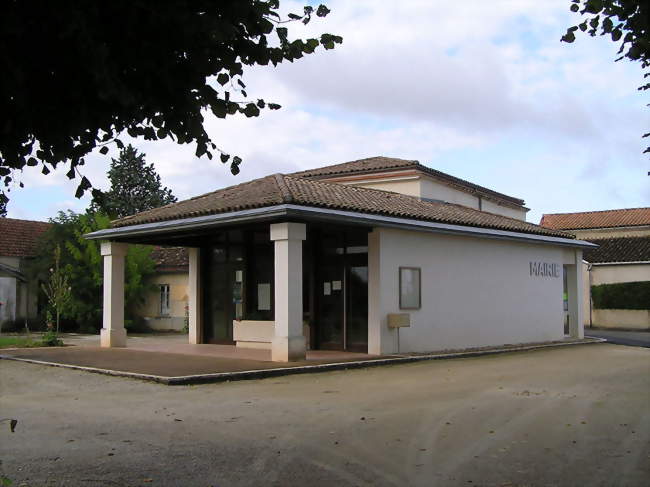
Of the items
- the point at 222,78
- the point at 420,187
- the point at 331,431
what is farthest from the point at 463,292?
the point at 222,78

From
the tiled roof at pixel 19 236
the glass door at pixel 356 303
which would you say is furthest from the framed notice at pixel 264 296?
the tiled roof at pixel 19 236

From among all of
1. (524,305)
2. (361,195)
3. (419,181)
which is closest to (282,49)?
(361,195)

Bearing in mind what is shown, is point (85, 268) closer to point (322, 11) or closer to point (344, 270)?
point (344, 270)

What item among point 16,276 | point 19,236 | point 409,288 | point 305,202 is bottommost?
point 409,288

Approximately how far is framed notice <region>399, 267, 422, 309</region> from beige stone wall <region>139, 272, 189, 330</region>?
16.0 meters

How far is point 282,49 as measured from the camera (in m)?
5.40

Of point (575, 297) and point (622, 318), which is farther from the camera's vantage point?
point (622, 318)

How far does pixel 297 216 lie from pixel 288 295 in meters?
1.60

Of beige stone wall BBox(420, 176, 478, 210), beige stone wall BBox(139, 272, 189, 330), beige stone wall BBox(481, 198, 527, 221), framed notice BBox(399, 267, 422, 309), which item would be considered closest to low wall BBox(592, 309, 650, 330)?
beige stone wall BBox(481, 198, 527, 221)

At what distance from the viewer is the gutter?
566 inches

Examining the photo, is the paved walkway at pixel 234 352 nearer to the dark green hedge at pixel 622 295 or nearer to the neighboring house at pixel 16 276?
the neighboring house at pixel 16 276

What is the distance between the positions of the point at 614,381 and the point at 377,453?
24.8 feet

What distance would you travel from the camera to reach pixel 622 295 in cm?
3531

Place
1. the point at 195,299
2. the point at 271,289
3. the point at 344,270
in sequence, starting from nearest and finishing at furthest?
the point at 344,270, the point at 271,289, the point at 195,299
